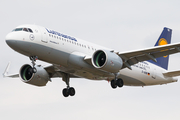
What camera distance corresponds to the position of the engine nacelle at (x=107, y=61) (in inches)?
1266

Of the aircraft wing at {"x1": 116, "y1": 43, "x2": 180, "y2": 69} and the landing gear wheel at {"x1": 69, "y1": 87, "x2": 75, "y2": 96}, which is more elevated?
the aircraft wing at {"x1": 116, "y1": 43, "x2": 180, "y2": 69}

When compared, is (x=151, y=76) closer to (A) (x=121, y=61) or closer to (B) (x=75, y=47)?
(A) (x=121, y=61)

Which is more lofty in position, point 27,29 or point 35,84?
point 27,29

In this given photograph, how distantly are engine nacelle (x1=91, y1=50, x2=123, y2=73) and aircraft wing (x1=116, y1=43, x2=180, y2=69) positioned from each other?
1.12 metres

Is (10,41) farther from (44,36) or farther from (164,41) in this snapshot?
(164,41)

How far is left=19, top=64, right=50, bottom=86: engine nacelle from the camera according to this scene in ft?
122

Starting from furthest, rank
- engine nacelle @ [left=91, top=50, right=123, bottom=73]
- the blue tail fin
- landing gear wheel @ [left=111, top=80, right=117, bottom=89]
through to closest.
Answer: the blue tail fin < landing gear wheel @ [left=111, top=80, right=117, bottom=89] < engine nacelle @ [left=91, top=50, right=123, bottom=73]

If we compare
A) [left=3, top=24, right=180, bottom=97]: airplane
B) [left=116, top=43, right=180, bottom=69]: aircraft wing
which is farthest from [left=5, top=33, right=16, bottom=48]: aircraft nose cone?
[left=116, top=43, right=180, bottom=69]: aircraft wing

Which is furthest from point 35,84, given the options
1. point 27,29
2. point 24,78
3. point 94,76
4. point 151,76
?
point 151,76

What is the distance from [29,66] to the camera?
122 ft

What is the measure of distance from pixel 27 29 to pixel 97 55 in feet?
21.7

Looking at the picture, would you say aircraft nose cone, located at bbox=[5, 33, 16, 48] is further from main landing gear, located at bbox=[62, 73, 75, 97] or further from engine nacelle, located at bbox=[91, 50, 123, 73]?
main landing gear, located at bbox=[62, 73, 75, 97]

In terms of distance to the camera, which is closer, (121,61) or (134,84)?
(121,61)

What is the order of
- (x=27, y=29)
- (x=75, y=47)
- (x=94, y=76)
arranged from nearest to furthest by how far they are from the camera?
(x=27, y=29), (x=75, y=47), (x=94, y=76)
